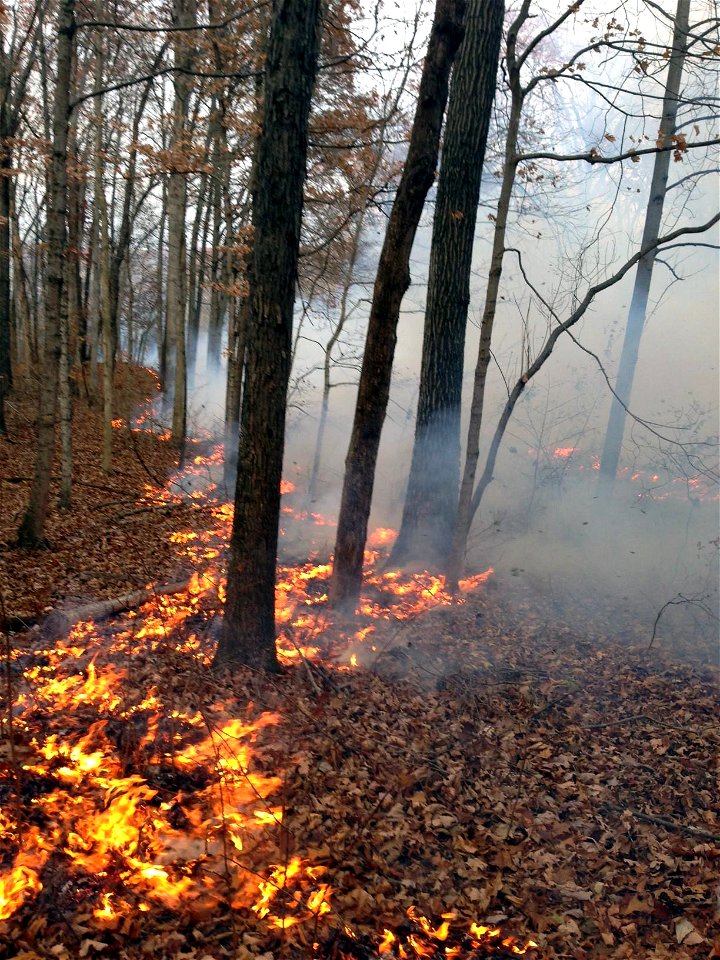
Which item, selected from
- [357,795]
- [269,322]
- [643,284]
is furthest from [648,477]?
[357,795]

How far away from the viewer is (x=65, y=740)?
4734mm

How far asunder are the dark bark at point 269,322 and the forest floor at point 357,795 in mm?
658

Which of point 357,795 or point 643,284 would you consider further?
point 643,284

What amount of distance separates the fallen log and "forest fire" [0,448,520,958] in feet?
0.46

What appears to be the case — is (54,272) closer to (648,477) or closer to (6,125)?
(6,125)

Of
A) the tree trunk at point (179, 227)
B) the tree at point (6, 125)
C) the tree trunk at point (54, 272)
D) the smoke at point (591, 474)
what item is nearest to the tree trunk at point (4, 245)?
the tree at point (6, 125)

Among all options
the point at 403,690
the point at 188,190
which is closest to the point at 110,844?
the point at 403,690

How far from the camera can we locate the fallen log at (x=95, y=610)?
6469mm

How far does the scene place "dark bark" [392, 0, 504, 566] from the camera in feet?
27.3

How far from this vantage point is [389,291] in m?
6.55

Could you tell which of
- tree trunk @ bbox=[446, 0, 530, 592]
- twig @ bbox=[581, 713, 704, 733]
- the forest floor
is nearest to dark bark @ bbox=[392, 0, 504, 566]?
tree trunk @ bbox=[446, 0, 530, 592]

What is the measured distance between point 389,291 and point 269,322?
6.07 ft

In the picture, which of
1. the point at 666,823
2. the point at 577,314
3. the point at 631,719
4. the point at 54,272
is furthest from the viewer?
the point at 54,272

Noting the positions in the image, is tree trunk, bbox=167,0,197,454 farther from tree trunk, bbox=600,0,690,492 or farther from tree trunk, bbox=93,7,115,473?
tree trunk, bbox=600,0,690,492
